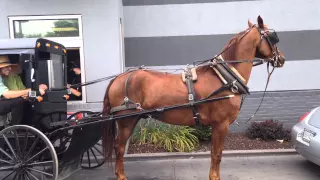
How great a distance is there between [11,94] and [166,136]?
11.9 ft

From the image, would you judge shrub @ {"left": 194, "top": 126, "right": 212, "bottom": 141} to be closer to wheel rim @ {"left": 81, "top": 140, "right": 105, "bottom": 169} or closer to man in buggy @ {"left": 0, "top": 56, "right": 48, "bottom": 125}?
wheel rim @ {"left": 81, "top": 140, "right": 105, "bottom": 169}

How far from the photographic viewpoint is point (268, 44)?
494cm

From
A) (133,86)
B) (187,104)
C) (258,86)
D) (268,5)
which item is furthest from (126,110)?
(268,5)

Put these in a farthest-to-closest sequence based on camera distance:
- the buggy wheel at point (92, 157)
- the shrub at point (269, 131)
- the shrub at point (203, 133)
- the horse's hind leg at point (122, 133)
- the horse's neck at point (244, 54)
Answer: the shrub at point (269, 131)
the shrub at point (203, 133)
the buggy wheel at point (92, 157)
the horse's hind leg at point (122, 133)
the horse's neck at point (244, 54)

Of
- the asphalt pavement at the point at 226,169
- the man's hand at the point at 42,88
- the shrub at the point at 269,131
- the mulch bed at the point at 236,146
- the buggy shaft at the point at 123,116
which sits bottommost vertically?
the asphalt pavement at the point at 226,169

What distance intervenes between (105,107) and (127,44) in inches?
153

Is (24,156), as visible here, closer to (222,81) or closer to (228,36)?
(222,81)

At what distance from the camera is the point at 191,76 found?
16.5 feet

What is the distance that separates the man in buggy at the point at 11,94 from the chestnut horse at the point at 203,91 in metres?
1.24

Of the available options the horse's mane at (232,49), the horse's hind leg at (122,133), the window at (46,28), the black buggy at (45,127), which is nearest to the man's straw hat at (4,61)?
the black buggy at (45,127)

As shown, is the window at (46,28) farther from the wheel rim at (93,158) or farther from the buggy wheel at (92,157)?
the wheel rim at (93,158)

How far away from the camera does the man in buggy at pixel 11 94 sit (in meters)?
4.93

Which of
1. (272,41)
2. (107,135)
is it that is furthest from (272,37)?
(107,135)

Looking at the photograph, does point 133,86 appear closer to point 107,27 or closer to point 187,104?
point 187,104
